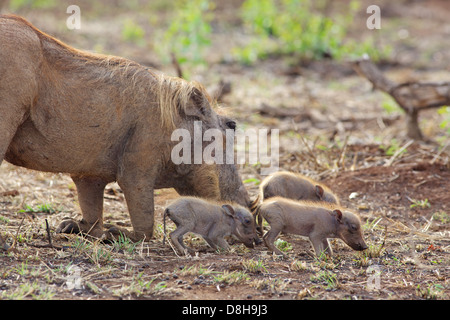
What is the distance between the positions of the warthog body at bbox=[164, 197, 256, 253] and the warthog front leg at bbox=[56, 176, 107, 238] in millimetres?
782

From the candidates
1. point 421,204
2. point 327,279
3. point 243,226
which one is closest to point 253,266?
point 327,279

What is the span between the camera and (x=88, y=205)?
18.3ft

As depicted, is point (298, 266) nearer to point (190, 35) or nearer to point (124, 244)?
point (124, 244)

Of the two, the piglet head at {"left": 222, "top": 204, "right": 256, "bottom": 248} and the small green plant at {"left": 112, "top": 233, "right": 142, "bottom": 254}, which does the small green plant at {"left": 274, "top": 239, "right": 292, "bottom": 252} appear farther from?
the small green plant at {"left": 112, "top": 233, "right": 142, "bottom": 254}

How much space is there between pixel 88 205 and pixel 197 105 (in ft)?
4.32

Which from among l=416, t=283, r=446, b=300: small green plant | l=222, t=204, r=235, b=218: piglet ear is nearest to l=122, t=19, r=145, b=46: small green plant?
l=222, t=204, r=235, b=218: piglet ear

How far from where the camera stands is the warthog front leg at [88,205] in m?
5.56

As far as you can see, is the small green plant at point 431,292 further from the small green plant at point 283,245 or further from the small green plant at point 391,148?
the small green plant at point 391,148

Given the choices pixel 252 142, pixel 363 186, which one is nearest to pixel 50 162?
pixel 363 186

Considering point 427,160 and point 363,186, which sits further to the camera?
point 427,160

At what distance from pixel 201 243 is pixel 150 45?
35.5 feet

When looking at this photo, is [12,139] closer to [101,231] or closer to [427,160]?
[101,231]

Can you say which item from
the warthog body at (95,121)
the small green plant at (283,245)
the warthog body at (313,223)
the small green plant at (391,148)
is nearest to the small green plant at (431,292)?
the warthog body at (313,223)

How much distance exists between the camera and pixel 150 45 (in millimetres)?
15617
